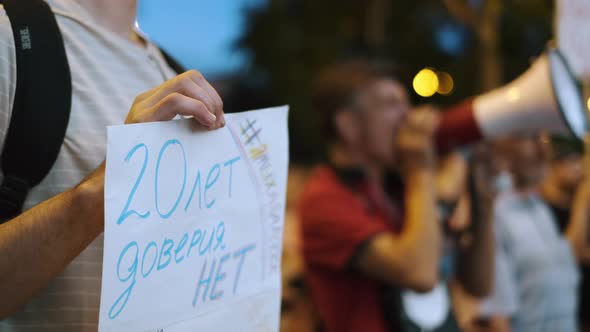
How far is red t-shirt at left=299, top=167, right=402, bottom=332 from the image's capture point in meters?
1.72

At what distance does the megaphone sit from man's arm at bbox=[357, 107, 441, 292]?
99mm

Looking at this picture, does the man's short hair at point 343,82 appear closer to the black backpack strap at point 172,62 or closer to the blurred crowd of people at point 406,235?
the blurred crowd of people at point 406,235

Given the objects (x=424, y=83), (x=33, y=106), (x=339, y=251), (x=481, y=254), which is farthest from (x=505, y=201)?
(x=33, y=106)

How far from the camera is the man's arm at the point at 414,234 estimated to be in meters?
1.67

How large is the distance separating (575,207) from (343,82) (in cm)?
188

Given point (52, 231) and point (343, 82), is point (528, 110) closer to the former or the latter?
point (343, 82)

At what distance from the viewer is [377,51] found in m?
2.17

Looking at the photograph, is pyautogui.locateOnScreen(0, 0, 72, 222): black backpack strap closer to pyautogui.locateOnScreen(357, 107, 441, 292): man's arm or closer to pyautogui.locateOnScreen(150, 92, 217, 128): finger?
pyautogui.locateOnScreen(150, 92, 217, 128): finger

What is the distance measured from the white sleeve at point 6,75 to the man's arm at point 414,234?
3.69 ft

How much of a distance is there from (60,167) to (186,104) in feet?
0.74

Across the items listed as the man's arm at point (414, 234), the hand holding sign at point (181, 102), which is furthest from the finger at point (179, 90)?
the man's arm at point (414, 234)

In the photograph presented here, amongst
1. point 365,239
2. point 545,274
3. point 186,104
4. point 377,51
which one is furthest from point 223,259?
point 545,274

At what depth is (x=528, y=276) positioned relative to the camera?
2594 mm

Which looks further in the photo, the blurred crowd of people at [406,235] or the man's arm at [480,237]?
the man's arm at [480,237]
